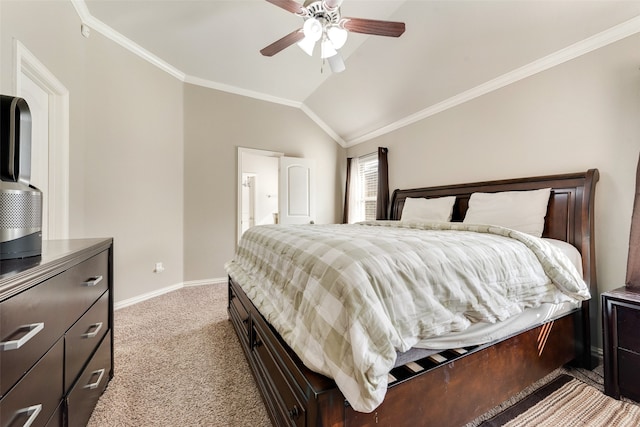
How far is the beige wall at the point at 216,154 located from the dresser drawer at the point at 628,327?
3819 mm

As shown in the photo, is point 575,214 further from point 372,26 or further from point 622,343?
point 372,26

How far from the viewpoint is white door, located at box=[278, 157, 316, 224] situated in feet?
13.4

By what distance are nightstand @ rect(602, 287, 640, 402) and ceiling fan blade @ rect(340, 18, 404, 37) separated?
2.18 meters

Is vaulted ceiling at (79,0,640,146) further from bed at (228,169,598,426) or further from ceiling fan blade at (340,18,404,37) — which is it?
bed at (228,169,598,426)

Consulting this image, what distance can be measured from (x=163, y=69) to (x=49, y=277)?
329 centimetres

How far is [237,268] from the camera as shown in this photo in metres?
2.10

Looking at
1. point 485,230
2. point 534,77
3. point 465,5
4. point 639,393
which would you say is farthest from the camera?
point 534,77

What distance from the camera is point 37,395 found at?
0.77m

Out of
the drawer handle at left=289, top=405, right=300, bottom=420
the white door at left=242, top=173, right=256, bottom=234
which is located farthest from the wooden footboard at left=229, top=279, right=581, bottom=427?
the white door at left=242, top=173, right=256, bottom=234

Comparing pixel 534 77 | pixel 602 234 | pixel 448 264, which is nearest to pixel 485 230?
pixel 448 264

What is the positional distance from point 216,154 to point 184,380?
291cm

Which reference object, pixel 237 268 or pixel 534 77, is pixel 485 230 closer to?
pixel 534 77

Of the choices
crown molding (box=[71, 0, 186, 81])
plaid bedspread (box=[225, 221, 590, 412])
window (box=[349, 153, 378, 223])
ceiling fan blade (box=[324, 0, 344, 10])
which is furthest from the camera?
window (box=[349, 153, 378, 223])

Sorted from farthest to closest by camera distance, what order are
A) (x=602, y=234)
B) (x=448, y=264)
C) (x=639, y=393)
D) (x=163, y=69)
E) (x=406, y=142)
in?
(x=406, y=142)
(x=163, y=69)
(x=602, y=234)
(x=639, y=393)
(x=448, y=264)
